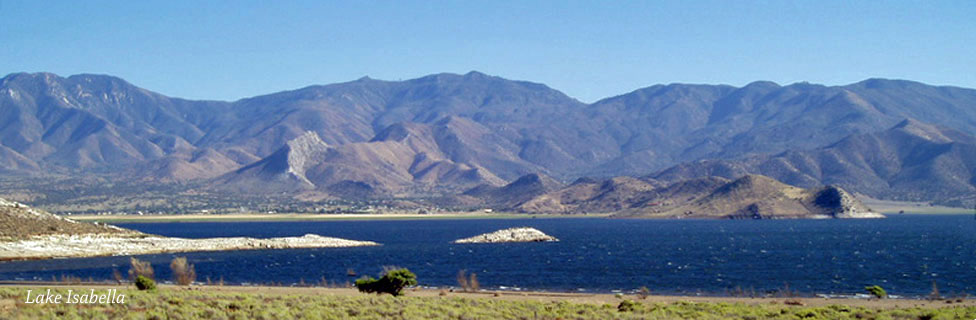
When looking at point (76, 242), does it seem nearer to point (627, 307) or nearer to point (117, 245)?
point (117, 245)

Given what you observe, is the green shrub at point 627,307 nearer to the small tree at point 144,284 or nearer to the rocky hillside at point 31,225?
the small tree at point 144,284

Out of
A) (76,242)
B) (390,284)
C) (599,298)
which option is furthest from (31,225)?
(599,298)

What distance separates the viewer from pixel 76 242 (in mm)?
97000

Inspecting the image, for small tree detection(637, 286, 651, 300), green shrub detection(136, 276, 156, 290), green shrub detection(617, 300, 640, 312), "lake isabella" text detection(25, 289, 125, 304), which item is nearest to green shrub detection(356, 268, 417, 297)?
green shrub detection(136, 276, 156, 290)

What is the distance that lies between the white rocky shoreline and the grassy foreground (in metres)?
49.9

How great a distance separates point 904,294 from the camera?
55.3m

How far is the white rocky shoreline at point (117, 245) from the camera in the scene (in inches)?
3484

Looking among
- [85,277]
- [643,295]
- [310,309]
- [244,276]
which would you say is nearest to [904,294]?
[643,295]

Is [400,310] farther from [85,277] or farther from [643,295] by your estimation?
[85,277]

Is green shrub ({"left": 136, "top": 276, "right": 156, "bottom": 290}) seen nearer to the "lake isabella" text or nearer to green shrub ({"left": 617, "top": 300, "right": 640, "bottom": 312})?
the "lake isabella" text

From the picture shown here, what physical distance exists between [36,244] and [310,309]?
64.6 metres

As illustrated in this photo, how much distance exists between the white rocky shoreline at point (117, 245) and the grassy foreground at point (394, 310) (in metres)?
49.9

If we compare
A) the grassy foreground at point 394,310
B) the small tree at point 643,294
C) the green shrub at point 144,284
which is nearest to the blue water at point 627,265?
the small tree at point 643,294

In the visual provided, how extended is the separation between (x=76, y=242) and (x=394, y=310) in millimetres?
69206
